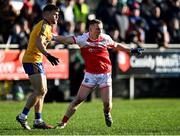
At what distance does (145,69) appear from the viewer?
74.3 ft

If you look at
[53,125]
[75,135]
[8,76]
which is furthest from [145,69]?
[75,135]

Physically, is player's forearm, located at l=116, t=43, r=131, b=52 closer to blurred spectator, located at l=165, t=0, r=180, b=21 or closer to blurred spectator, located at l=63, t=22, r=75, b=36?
blurred spectator, located at l=63, t=22, r=75, b=36

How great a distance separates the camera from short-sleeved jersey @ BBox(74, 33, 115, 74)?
42.5 ft

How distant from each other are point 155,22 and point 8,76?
232 inches

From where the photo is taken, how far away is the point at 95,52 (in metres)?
13.0

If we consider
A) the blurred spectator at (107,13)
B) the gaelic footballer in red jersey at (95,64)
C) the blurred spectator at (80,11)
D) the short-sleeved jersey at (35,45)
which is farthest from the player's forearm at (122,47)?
the blurred spectator at (80,11)

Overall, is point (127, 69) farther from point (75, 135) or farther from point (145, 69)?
point (75, 135)

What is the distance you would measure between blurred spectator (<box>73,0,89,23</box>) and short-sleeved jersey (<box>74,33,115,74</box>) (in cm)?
991

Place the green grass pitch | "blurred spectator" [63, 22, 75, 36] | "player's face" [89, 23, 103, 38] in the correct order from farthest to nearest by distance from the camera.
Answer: "blurred spectator" [63, 22, 75, 36], "player's face" [89, 23, 103, 38], the green grass pitch

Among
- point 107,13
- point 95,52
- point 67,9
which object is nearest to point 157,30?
point 107,13

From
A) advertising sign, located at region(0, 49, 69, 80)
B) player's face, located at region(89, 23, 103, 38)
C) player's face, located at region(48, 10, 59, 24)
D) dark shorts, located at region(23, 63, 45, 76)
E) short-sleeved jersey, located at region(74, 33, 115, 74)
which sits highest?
player's face, located at region(48, 10, 59, 24)

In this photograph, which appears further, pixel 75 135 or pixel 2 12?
pixel 2 12

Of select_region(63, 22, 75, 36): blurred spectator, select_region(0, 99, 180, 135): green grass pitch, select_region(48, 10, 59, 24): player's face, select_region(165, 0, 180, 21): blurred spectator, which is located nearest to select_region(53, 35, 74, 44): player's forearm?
select_region(48, 10, 59, 24): player's face

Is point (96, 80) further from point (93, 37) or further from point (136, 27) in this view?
point (136, 27)
